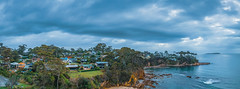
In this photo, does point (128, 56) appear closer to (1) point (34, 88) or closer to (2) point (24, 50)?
(1) point (34, 88)

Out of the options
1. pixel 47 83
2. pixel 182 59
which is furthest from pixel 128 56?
pixel 182 59

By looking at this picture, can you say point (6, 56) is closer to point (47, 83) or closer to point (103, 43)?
point (47, 83)

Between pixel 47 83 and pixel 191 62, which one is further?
pixel 191 62

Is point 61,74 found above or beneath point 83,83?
above

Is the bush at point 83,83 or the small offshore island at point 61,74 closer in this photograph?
the small offshore island at point 61,74

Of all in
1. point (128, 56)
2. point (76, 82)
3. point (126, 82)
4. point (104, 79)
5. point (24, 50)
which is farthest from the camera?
point (24, 50)

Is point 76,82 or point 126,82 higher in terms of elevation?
point 76,82

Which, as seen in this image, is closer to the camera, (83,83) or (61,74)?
(61,74)

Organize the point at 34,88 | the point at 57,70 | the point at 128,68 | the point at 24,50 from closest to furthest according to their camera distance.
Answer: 1. the point at 34,88
2. the point at 57,70
3. the point at 128,68
4. the point at 24,50

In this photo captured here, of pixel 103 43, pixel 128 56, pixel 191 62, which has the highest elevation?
pixel 103 43

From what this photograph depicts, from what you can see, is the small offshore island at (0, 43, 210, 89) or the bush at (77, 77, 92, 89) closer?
the small offshore island at (0, 43, 210, 89)
